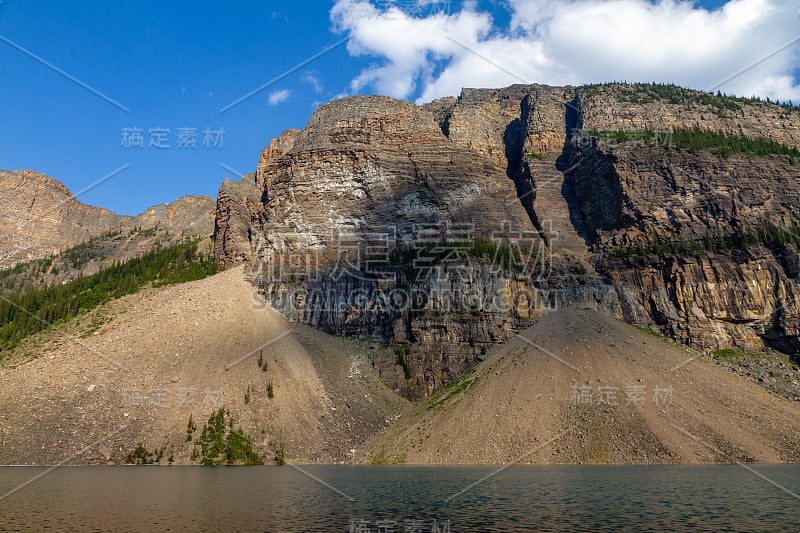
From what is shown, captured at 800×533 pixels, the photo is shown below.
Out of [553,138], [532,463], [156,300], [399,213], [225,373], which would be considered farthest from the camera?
[553,138]

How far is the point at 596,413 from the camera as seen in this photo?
246 ft

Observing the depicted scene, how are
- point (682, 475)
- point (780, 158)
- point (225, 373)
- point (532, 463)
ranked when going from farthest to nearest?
point (780, 158)
point (225, 373)
point (532, 463)
point (682, 475)

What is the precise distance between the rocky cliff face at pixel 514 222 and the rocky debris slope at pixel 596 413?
14425 millimetres

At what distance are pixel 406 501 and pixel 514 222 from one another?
97795mm

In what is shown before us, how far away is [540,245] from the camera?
123250 millimetres

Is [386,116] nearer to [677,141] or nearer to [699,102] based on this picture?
[677,141]

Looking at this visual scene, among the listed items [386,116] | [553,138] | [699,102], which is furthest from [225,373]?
[699,102]

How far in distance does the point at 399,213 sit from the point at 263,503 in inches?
3679

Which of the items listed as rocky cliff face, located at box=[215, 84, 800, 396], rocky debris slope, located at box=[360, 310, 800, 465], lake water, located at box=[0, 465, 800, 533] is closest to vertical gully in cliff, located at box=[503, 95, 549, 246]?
rocky cliff face, located at box=[215, 84, 800, 396]

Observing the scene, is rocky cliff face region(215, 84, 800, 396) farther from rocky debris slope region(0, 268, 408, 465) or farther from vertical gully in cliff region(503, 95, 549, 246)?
rocky debris slope region(0, 268, 408, 465)

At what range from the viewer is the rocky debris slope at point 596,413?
232ft

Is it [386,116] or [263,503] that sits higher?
[386,116]

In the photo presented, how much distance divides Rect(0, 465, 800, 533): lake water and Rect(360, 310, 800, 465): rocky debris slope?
1150 centimetres

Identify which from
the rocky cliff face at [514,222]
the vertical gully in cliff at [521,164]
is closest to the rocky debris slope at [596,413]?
the rocky cliff face at [514,222]
